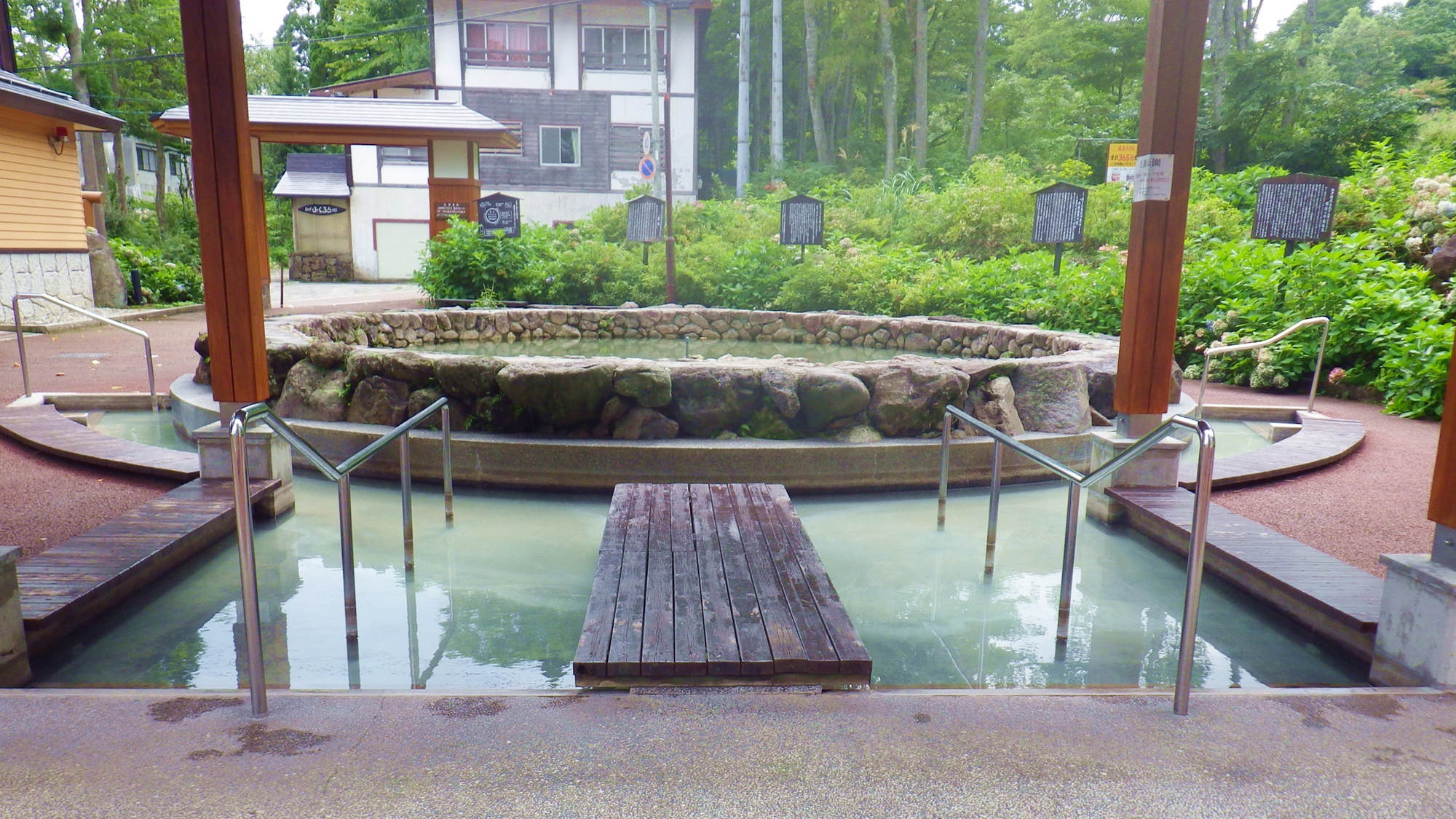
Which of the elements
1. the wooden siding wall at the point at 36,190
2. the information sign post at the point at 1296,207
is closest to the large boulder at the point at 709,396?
the information sign post at the point at 1296,207

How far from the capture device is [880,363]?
19.4 ft

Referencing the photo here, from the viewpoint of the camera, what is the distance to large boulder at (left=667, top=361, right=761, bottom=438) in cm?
557

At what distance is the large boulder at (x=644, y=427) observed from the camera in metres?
5.52

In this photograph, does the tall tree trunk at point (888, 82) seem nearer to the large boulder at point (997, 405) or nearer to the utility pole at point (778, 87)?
the utility pole at point (778, 87)

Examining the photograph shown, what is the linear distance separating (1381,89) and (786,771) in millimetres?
22527

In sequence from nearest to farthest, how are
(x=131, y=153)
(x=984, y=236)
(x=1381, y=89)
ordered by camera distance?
(x=984, y=236), (x=1381, y=89), (x=131, y=153)

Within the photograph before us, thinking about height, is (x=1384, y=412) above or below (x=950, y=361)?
below

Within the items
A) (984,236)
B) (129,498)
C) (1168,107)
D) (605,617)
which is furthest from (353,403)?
Answer: (984,236)

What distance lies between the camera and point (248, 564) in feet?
7.69

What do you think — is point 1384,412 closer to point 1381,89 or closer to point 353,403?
point 353,403

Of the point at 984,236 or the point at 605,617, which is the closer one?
the point at 605,617

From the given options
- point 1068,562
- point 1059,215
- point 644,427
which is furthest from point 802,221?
point 1068,562

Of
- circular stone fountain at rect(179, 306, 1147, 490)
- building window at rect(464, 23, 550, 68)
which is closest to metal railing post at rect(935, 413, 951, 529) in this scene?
circular stone fountain at rect(179, 306, 1147, 490)

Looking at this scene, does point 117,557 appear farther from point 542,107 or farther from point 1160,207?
point 542,107
